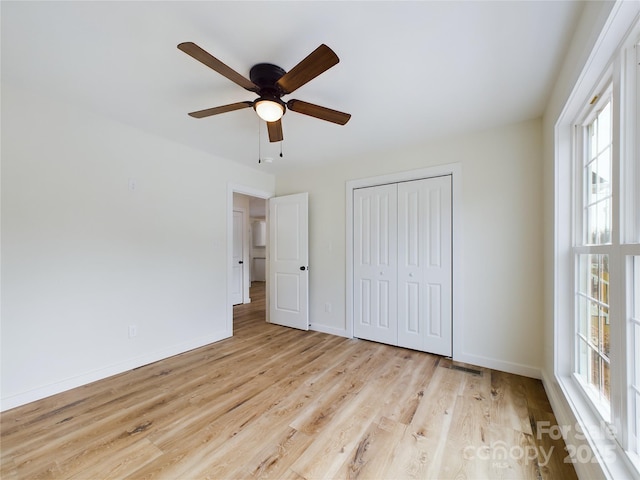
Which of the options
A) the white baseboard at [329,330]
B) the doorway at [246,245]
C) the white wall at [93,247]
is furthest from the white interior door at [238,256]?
the white baseboard at [329,330]

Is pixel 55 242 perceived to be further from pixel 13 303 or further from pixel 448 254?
pixel 448 254

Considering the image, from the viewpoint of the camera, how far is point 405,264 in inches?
122

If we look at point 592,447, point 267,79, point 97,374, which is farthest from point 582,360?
point 97,374

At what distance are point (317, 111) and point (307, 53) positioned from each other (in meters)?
0.34

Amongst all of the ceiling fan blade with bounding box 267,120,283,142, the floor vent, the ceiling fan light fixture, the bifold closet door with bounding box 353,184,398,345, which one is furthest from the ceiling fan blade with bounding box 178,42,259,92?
the floor vent

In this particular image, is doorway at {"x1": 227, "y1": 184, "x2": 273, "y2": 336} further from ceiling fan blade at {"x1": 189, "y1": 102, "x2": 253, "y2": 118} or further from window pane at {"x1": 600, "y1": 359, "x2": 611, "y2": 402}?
window pane at {"x1": 600, "y1": 359, "x2": 611, "y2": 402}

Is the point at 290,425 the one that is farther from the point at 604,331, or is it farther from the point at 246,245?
the point at 246,245

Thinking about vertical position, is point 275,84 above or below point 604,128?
above

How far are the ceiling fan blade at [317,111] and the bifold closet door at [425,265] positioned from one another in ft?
5.01

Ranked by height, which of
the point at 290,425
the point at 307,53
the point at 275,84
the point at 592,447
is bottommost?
the point at 290,425

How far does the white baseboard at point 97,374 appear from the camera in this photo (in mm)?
1979

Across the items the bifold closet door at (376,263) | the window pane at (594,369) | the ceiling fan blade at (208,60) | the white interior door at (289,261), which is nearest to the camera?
the ceiling fan blade at (208,60)

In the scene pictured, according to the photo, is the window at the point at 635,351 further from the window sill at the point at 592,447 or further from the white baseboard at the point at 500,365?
the white baseboard at the point at 500,365

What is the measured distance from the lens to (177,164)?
9.95 ft
